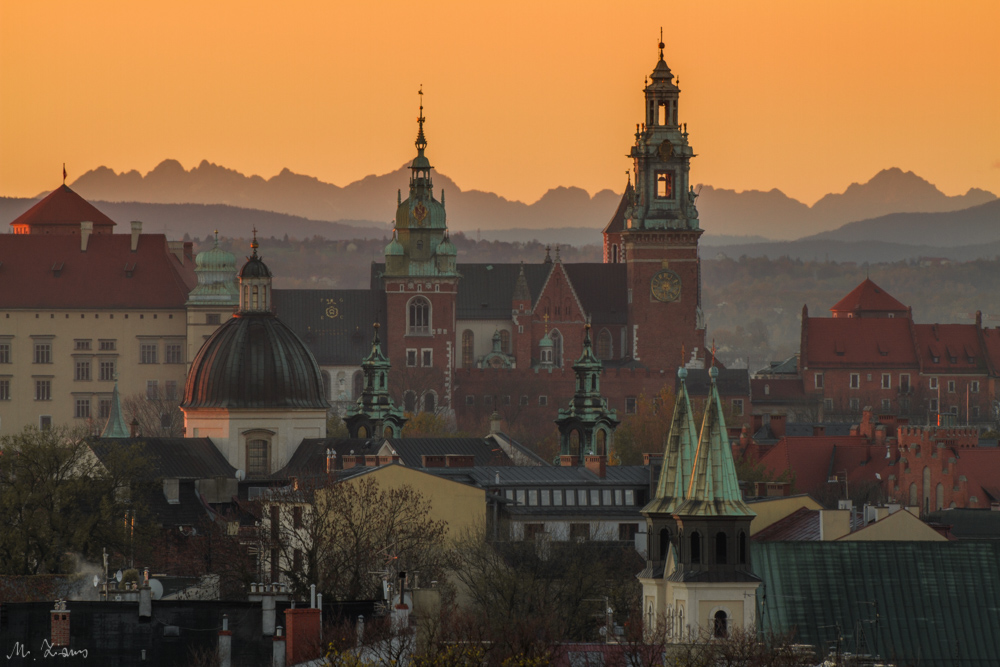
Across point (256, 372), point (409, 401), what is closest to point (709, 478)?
point (256, 372)

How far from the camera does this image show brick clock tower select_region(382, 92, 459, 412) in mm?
192625

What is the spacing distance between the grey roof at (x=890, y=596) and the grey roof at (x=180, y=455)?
38.5m

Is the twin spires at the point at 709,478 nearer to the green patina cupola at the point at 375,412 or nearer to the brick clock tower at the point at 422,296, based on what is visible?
the green patina cupola at the point at 375,412

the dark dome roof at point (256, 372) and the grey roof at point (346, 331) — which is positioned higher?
the grey roof at point (346, 331)

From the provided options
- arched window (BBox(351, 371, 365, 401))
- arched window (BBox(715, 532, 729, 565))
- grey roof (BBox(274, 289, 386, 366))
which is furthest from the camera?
grey roof (BBox(274, 289, 386, 366))

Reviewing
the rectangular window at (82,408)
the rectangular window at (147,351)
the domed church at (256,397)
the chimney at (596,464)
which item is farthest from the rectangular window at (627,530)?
the rectangular window at (147,351)

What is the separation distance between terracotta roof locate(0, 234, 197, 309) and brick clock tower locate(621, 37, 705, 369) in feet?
94.7

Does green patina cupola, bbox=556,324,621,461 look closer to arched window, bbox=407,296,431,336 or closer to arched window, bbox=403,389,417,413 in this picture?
arched window, bbox=403,389,417,413

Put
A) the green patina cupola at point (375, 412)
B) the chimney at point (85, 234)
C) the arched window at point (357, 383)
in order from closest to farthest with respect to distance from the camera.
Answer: the green patina cupola at point (375, 412) → the chimney at point (85, 234) → the arched window at point (357, 383)

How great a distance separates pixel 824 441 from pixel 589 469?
33993 mm

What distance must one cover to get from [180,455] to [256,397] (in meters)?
4.16

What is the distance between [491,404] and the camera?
193500mm

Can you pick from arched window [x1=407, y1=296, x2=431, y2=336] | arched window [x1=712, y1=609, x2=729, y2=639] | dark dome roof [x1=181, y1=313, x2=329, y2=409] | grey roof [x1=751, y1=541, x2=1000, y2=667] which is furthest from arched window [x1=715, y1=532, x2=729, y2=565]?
arched window [x1=407, y1=296, x2=431, y2=336]

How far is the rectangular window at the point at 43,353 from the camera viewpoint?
7397 inches
